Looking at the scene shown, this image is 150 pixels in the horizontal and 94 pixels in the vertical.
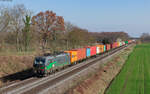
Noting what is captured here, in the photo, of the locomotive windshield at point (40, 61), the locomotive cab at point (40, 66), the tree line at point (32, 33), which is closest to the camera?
the locomotive cab at point (40, 66)

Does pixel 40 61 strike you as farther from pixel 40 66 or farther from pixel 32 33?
pixel 32 33

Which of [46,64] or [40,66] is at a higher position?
[46,64]

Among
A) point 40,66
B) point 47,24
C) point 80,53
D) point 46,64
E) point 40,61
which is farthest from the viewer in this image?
point 47,24

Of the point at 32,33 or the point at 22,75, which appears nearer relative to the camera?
the point at 22,75

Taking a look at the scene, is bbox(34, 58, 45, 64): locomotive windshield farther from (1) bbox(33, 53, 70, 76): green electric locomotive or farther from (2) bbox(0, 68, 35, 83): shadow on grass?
(2) bbox(0, 68, 35, 83): shadow on grass

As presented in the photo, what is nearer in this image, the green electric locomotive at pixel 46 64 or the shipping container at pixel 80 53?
the green electric locomotive at pixel 46 64

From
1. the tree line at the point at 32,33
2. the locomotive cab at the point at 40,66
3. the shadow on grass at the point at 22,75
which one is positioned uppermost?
the tree line at the point at 32,33

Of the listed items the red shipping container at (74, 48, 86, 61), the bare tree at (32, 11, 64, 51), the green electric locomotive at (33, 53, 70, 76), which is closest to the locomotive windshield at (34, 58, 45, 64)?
the green electric locomotive at (33, 53, 70, 76)

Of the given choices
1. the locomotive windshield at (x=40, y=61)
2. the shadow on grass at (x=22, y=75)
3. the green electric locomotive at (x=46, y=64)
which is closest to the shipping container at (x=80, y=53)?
the green electric locomotive at (x=46, y=64)

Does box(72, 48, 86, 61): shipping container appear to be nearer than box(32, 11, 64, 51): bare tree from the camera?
Yes

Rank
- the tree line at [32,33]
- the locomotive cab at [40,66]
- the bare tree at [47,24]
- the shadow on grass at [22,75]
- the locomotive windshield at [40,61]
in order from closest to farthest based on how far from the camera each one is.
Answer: the locomotive cab at [40,66] → the locomotive windshield at [40,61] → the shadow on grass at [22,75] → the tree line at [32,33] → the bare tree at [47,24]

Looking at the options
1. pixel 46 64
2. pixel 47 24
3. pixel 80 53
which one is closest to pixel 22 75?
pixel 46 64

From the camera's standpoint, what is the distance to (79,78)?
Result: 888 inches

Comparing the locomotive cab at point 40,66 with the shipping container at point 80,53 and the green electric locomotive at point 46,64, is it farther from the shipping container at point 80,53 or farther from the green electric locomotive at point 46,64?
the shipping container at point 80,53
